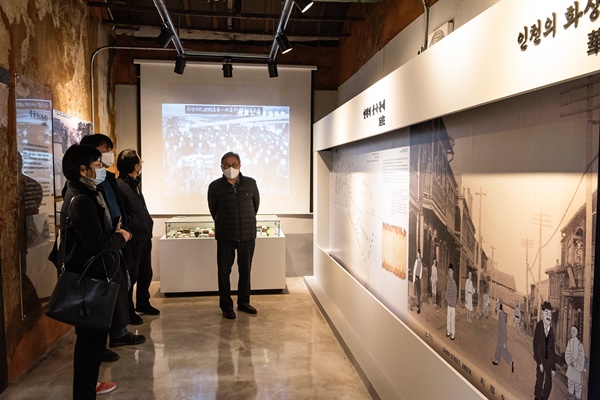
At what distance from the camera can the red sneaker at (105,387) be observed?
288cm

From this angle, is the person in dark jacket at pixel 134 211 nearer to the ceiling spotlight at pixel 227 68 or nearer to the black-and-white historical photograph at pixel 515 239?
the ceiling spotlight at pixel 227 68

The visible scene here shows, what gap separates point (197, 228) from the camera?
5371mm

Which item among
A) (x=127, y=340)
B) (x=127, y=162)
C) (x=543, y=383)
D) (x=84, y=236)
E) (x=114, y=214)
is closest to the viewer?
(x=543, y=383)

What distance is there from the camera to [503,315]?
1.80 m

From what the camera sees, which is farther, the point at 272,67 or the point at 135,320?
the point at 272,67

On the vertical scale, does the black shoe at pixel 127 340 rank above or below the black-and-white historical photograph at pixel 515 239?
below

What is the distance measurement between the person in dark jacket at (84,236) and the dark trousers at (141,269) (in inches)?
66.4

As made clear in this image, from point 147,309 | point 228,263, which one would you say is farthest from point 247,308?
point 147,309

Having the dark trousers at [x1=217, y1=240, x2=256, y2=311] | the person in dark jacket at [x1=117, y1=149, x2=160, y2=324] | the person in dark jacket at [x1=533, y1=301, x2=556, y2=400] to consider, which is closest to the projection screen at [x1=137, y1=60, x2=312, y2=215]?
the dark trousers at [x1=217, y1=240, x2=256, y2=311]

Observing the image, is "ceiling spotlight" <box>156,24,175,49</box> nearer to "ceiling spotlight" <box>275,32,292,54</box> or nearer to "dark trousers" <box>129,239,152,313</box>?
"ceiling spotlight" <box>275,32,292,54</box>

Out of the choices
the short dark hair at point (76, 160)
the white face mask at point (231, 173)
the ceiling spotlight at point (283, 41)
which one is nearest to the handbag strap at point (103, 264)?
the short dark hair at point (76, 160)

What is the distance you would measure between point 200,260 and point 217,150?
1.62 metres

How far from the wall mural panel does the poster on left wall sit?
8.90ft

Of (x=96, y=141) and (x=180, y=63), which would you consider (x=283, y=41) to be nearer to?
(x=180, y=63)
